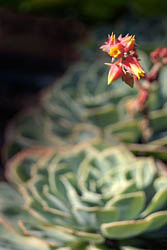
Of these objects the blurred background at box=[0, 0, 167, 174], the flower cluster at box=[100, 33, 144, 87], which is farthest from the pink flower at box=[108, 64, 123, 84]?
the blurred background at box=[0, 0, 167, 174]

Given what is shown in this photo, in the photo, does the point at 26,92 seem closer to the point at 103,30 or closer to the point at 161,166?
the point at 103,30

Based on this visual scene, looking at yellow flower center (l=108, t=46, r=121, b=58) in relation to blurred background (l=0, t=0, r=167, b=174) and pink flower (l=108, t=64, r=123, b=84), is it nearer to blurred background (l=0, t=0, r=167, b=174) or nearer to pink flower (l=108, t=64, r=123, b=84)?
pink flower (l=108, t=64, r=123, b=84)

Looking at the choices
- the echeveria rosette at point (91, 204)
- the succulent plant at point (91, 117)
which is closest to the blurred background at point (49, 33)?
the succulent plant at point (91, 117)

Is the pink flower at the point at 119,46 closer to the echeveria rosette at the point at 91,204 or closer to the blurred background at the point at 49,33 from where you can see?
the echeveria rosette at the point at 91,204

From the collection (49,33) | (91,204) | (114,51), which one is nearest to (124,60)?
(114,51)

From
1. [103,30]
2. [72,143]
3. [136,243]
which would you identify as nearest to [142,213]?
[136,243]

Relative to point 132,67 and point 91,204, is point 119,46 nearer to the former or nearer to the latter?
Result: point 132,67
